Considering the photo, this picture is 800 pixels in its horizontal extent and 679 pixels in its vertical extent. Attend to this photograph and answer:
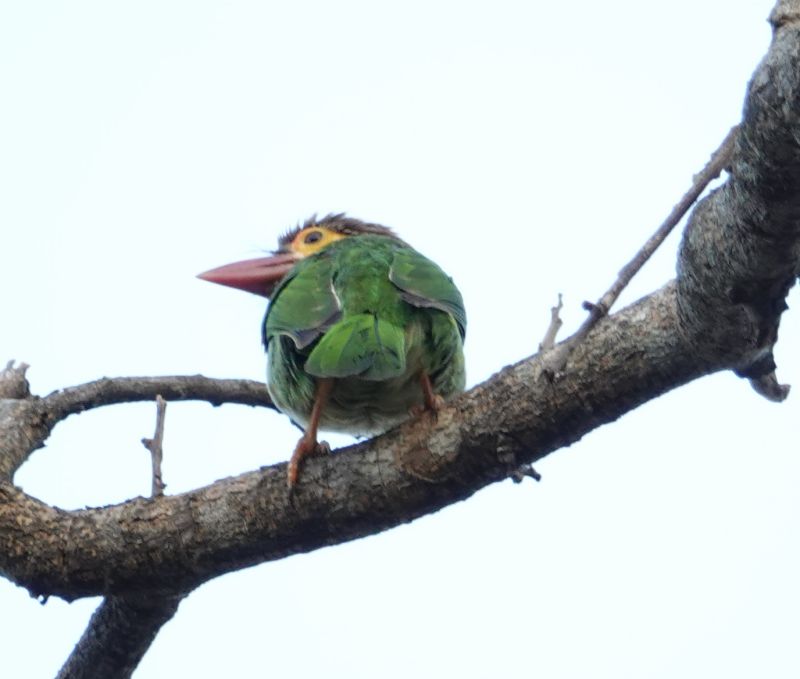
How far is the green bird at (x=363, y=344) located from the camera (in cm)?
301

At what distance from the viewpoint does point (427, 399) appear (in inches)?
121

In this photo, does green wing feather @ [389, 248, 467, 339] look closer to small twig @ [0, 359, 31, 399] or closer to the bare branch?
the bare branch

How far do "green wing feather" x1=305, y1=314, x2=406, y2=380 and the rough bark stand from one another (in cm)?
19

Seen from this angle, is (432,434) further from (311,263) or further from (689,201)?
(311,263)

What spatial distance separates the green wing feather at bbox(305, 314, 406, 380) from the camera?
296cm

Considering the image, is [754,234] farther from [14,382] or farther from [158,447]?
[14,382]

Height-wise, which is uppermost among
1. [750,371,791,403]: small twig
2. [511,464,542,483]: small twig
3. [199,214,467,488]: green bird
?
[199,214,467,488]: green bird

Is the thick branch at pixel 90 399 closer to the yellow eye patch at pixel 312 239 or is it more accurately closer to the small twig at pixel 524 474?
the yellow eye patch at pixel 312 239

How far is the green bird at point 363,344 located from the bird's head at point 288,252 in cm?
72

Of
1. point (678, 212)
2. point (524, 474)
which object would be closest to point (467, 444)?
point (524, 474)

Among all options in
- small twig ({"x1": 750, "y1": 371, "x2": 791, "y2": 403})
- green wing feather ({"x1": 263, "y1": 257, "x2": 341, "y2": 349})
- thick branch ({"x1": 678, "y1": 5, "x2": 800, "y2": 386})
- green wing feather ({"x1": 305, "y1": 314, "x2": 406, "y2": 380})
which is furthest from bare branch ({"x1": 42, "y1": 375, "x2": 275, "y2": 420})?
thick branch ({"x1": 678, "y1": 5, "x2": 800, "y2": 386})

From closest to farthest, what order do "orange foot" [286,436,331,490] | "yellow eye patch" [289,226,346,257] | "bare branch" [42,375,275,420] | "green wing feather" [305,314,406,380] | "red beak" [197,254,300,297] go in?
"orange foot" [286,436,331,490], "green wing feather" [305,314,406,380], "bare branch" [42,375,275,420], "red beak" [197,254,300,297], "yellow eye patch" [289,226,346,257]

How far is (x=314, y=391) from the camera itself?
3.26 metres

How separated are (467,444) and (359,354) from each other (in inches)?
17.2
